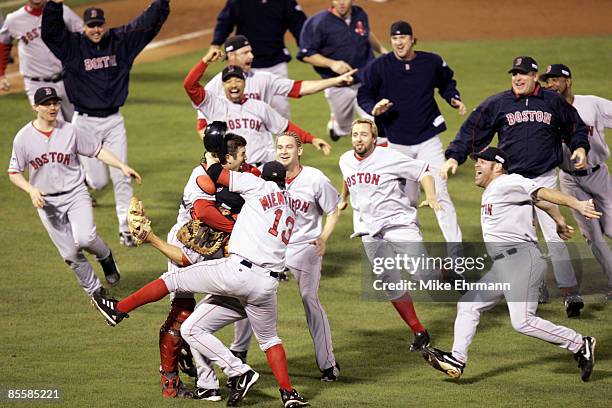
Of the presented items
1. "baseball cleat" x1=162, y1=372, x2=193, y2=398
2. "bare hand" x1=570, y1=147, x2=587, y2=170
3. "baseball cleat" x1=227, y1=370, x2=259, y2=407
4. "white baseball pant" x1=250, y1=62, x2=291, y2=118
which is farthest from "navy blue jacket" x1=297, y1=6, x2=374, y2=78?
"baseball cleat" x1=227, y1=370, x2=259, y2=407

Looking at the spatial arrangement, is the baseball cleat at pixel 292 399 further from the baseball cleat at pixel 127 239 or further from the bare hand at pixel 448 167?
the baseball cleat at pixel 127 239

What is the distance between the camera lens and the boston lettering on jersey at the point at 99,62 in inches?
471

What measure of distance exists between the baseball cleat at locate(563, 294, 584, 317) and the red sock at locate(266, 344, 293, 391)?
336cm

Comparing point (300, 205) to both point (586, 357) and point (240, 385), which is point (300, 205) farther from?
point (586, 357)

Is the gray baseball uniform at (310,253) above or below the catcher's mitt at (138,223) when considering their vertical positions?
below

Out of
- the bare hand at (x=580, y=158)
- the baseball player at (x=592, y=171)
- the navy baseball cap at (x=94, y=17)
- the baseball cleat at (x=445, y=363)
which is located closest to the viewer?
the baseball cleat at (x=445, y=363)

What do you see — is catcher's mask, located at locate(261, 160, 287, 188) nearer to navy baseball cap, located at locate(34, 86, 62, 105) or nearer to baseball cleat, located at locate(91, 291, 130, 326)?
baseball cleat, located at locate(91, 291, 130, 326)

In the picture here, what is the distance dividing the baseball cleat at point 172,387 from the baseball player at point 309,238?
26.7 inches

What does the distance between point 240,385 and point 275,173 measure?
149 cm

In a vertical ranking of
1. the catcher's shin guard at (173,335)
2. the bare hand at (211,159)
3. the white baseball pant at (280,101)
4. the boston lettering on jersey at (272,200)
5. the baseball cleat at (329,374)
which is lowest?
the white baseball pant at (280,101)

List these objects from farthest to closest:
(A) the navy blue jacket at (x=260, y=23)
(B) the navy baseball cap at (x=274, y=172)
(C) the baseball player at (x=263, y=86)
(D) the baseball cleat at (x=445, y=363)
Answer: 1. (A) the navy blue jacket at (x=260, y=23)
2. (C) the baseball player at (x=263, y=86)
3. (D) the baseball cleat at (x=445, y=363)
4. (B) the navy baseball cap at (x=274, y=172)

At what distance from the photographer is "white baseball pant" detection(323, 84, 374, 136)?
1432 centimetres

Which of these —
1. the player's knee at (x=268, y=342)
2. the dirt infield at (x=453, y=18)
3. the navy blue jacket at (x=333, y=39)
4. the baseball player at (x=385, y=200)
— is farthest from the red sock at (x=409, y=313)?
the dirt infield at (x=453, y=18)

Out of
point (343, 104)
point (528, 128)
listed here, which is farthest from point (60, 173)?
point (343, 104)
